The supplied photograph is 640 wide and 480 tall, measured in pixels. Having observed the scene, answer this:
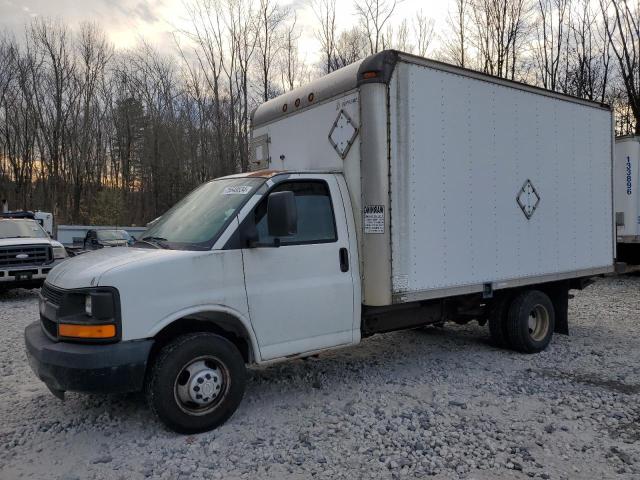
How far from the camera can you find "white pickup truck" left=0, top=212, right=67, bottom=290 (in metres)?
10.7

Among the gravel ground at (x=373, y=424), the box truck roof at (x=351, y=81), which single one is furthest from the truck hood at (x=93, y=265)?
the box truck roof at (x=351, y=81)

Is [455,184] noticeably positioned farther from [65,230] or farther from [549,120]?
[65,230]

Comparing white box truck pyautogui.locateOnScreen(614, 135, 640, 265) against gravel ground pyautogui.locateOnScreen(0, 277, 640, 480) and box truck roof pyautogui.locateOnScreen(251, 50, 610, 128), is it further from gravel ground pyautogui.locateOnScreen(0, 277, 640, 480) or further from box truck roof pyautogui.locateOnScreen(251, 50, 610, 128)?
gravel ground pyautogui.locateOnScreen(0, 277, 640, 480)

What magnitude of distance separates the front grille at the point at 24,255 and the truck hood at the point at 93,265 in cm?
748

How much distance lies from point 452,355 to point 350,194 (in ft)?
9.13

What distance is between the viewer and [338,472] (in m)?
3.63

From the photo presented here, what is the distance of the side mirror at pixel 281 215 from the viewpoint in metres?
4.18

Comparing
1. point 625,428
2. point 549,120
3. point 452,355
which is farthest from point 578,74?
point 625,428

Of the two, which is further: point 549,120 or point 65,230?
point 65,230

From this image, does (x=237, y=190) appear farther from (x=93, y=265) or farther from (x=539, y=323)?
(x=539, y=323)

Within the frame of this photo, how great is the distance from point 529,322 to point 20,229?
11168 millimetres

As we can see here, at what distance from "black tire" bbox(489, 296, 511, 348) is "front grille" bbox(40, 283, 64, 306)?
503 cm

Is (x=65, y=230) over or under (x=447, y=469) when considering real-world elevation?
over

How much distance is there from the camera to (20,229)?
1202cm
